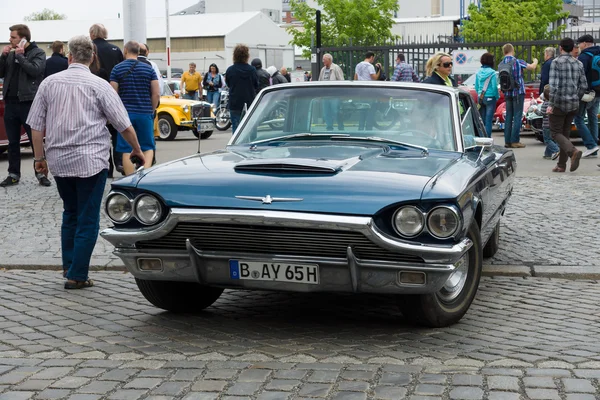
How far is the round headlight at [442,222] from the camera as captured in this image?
210 inches

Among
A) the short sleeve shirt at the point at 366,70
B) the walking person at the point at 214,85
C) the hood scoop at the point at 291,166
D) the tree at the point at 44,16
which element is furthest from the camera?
the tree at the point at 44,16

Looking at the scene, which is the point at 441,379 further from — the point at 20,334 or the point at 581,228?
the point at 581,228

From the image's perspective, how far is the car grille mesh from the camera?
5.28 meters

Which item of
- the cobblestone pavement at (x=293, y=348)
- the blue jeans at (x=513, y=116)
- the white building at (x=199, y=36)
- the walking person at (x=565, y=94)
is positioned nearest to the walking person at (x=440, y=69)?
the walking person at (x=565, y=94)

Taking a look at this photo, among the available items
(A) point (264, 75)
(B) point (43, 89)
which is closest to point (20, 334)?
(B) point (43, 89)

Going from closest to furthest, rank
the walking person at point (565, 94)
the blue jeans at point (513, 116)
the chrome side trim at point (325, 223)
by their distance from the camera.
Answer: the chrome side trim at point (325, 223), the walking person at point (565, 94), the blue jeans at point (513, 116)

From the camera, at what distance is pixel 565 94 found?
47.2ft

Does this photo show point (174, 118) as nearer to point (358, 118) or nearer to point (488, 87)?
point (488, 87)

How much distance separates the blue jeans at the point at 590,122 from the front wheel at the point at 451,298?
33.9ft

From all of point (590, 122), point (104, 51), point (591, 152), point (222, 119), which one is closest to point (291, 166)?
point (104, 51)

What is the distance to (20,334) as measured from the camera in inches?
230

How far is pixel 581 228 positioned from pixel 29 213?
5.81 meters

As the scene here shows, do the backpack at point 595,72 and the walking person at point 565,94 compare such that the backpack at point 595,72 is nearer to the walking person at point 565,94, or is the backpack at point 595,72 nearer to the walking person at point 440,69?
the walking person at point 565,94

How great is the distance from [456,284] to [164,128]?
64.0 feet
